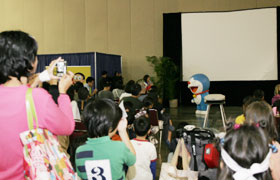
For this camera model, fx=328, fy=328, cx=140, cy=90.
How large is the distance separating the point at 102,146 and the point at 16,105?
1.97ft

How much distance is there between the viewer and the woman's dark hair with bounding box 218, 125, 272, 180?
1180 millimetres

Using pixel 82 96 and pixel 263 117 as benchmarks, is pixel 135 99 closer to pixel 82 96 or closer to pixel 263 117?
pixel 82 96

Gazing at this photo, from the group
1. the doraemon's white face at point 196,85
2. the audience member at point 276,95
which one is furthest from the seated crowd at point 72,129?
the doraemon's white face at point 196,85

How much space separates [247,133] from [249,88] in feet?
32.8

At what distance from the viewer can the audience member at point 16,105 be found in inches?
51.5

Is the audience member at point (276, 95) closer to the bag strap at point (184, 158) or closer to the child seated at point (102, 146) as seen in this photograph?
the bag strap at point (184, 158)

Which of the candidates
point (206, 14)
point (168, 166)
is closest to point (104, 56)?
point (206, 14)

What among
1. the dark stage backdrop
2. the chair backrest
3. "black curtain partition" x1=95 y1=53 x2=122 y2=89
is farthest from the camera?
the dark stage backdrop

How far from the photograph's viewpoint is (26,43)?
4.48ft

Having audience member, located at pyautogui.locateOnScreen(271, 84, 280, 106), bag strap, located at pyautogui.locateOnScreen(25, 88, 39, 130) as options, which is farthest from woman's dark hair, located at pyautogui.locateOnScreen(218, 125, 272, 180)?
audience member, located at pyautogui.locateOnScreen(271, 84, 280, 106)

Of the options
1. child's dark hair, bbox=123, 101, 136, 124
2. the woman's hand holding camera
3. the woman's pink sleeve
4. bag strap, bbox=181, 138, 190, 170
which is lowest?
bag strap, bbox=181, 138, 190, 170

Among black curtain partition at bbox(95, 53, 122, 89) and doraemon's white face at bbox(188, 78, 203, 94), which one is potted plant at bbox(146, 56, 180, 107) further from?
doraemon's white face at bbox(188, 78, 203, 94)

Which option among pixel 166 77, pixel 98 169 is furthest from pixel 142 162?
pixel 166 77

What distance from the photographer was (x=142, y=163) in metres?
2.58
